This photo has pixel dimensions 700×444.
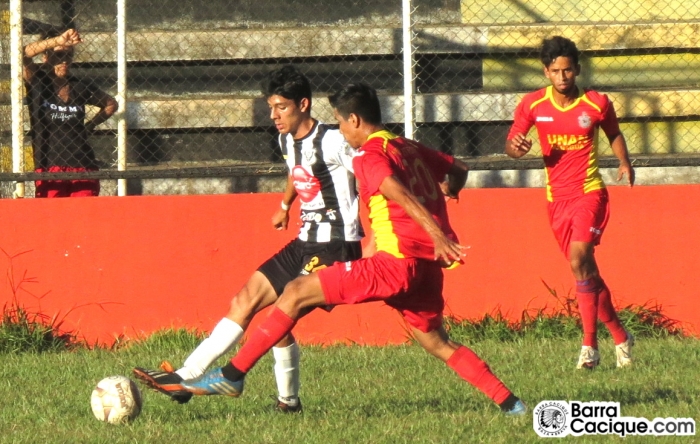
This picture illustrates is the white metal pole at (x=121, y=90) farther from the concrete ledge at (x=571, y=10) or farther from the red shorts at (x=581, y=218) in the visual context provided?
the red shorts at (x=581, y=218)

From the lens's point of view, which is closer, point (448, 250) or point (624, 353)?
point (448, 250)

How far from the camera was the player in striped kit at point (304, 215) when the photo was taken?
21.3ft

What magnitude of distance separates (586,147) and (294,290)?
10.3 ft

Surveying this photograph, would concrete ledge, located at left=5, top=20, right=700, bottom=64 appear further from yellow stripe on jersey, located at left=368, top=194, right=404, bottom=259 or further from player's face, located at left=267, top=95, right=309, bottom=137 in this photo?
yellow stripe on jersey, located at left=368, top=194, right=404, bottom=259

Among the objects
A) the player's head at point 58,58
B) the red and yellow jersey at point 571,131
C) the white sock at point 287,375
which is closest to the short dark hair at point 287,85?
the white sock at point 287,375

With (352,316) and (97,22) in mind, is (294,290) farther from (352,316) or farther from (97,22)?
(97,22)

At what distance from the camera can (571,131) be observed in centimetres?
815

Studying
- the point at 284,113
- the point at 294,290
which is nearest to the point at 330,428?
the point at 294,290

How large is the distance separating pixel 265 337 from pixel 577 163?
319 cm

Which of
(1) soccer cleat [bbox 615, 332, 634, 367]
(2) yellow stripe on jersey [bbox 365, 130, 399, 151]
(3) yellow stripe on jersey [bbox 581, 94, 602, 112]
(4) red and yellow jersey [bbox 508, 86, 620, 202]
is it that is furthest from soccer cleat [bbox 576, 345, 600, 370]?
(2) yellow stripe on jersey [bbox 365, 130, 399, 151]

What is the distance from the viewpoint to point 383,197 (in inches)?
230

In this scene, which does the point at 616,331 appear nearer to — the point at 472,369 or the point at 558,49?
the point at 558,49

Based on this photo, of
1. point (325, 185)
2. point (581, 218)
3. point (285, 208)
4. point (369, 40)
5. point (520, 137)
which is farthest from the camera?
Answer: point (369, 40)

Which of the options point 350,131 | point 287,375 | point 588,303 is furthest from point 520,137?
point 287,375
